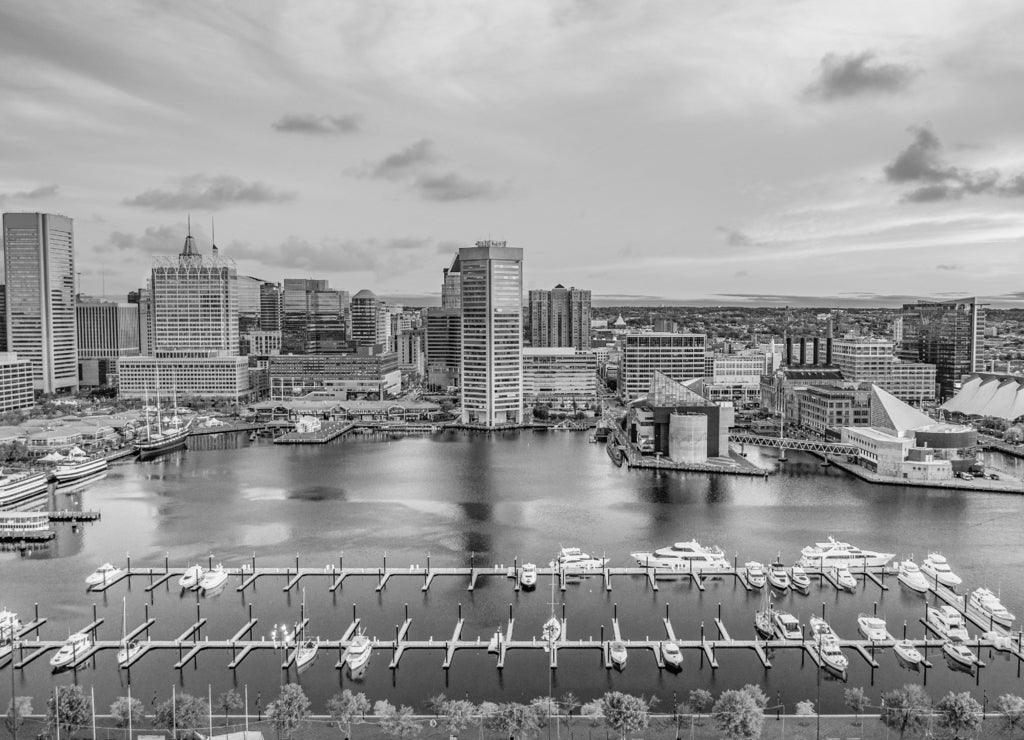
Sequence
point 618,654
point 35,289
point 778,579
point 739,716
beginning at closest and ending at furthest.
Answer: point 739,716 < point 618,654 < point 778,579 < point 35,289

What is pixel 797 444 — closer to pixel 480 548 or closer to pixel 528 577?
pixel 480 548

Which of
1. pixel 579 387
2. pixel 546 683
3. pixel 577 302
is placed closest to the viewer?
pixel 546 683

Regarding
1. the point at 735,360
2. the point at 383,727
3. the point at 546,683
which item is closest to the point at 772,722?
the point at 546,683

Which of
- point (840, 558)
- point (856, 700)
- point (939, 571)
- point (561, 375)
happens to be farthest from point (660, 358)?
point (856, 700)

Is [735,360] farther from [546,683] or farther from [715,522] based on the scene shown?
[546,683]

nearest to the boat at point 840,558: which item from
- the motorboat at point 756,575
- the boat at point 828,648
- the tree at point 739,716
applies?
the motorboat at point 756,575

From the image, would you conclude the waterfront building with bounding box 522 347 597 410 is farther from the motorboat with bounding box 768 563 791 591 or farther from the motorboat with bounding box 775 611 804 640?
the motorboat with bounding box 775 611 804 640

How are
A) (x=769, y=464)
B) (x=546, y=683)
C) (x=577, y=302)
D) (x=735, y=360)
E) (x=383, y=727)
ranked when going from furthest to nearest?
(x=577, y=302)
(x=735, y=360)
(x=769, y=464)
(x=546, y=683)
(x=383, y=727)
